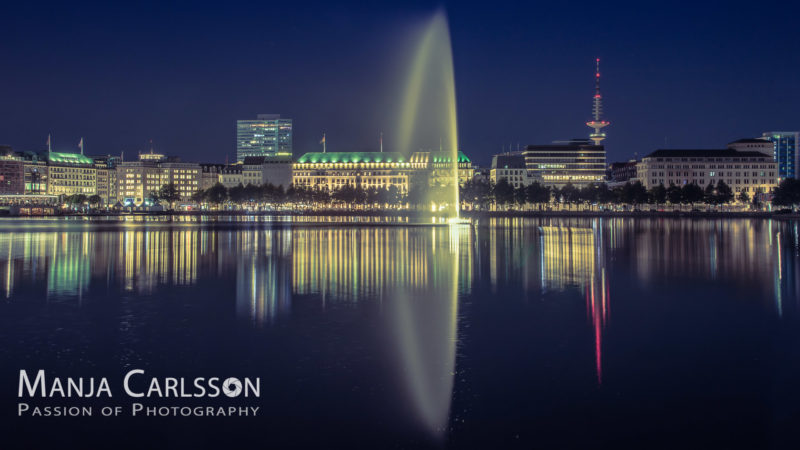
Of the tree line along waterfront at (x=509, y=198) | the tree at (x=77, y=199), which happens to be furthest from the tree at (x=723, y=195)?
the tree at (x=77, y=199)

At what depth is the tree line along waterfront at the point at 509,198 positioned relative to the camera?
15338cm

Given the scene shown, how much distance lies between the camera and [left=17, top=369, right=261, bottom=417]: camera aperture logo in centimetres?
1063

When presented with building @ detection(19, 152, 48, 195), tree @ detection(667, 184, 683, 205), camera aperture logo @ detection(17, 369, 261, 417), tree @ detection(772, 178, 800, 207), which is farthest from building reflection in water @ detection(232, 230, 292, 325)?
building @ detection(19, 152, 48, 195)

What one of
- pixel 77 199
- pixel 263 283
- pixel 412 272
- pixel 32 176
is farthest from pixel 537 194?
pixel 32 176

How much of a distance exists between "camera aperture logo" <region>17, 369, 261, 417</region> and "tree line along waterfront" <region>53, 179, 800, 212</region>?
480 ft

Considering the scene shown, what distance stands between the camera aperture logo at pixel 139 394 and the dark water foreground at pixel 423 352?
0.14 meters

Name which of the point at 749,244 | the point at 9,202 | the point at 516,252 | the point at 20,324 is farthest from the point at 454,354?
the point at 9,202

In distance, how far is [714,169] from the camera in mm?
183000

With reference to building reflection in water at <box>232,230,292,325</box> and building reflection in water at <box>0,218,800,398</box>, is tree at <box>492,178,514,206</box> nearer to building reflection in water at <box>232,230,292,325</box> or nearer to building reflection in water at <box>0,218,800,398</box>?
building reflection in water at <box>0,218,800,398</box>

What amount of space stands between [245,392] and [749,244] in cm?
4582

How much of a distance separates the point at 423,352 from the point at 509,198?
148375 mm

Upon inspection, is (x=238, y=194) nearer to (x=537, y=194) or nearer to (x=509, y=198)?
(x=509, y=198)

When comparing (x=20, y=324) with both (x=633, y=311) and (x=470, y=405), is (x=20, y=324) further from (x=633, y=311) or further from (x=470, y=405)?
(x=633, y=311)

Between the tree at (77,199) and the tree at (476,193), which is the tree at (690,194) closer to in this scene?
the tree at (476,193)
